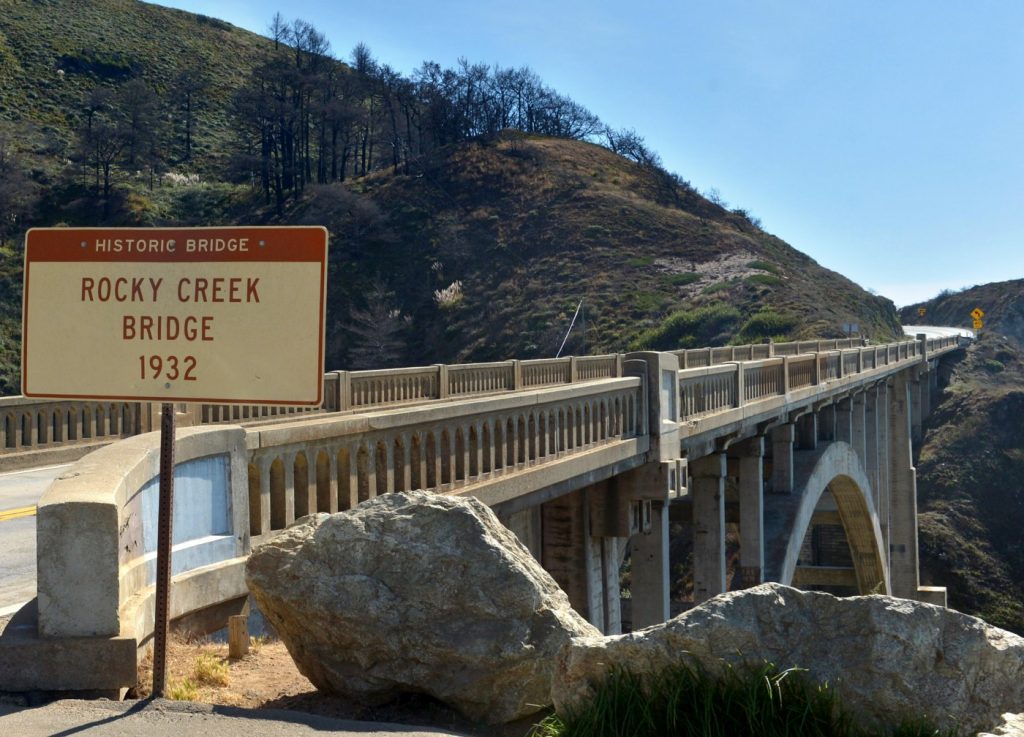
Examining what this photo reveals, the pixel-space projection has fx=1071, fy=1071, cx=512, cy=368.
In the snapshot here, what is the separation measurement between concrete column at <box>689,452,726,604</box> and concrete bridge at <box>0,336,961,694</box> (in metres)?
0.03

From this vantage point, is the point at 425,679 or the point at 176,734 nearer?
the point at 176,734

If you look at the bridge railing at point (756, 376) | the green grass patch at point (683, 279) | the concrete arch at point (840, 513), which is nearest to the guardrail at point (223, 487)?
the bridge railing at point (756, 376)

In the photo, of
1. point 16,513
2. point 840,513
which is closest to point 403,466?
point 16,513

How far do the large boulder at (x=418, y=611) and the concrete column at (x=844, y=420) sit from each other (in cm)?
2601

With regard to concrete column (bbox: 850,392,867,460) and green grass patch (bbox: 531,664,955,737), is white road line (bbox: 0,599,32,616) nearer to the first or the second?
green grass patch (bbox: 531,664,955,737)

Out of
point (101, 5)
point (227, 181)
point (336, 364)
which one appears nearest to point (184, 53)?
point (101, 5)

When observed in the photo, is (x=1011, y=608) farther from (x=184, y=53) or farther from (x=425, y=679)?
(x=184, y=53)

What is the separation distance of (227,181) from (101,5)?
3253 centimetres

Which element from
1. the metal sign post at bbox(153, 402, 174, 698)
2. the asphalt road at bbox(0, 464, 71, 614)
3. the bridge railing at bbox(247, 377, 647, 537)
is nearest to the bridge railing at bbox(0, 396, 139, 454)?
the asphalt road at bbox(0, 464, 71, 614)

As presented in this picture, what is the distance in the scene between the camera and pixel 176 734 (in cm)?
380

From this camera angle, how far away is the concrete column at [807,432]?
25.4m

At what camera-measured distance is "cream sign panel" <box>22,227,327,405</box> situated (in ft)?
13.7

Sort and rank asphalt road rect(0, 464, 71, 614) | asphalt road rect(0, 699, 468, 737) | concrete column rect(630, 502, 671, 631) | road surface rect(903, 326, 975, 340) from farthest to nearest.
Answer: road surface rect(903, 326, 975, 340)
concrete column rect(630, 502, 671, 631)
asphalt road rect(0, 464, 71, 614)
asphalt road rect(0, 699, 468, 737)

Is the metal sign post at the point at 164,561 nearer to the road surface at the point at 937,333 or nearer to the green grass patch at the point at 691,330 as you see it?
the green grass patch at the point at 691,330
